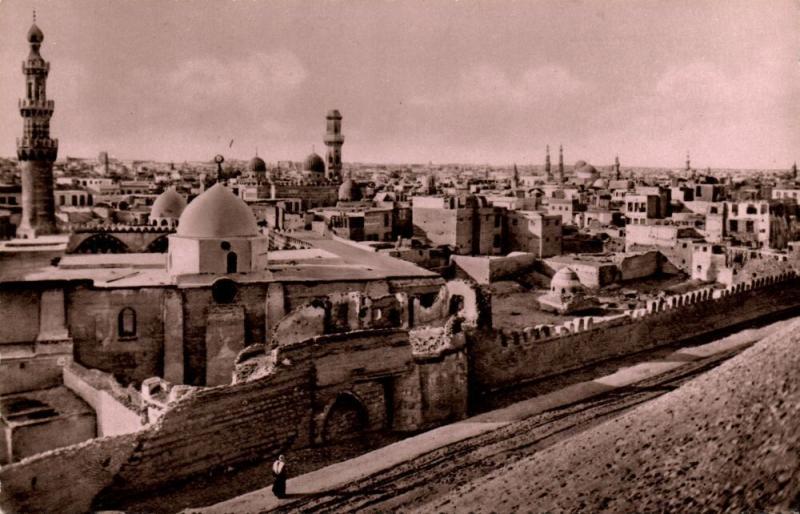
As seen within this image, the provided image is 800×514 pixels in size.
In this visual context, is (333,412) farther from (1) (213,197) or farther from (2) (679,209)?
(2) (679,209)

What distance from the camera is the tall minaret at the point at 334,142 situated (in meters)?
60.5

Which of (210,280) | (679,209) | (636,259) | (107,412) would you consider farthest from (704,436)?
(679,209)

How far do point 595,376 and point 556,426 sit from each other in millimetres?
5243

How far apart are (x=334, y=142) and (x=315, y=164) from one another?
8.03 ft

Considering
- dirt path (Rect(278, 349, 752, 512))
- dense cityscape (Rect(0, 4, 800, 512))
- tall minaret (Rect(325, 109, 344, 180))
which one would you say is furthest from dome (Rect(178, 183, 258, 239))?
tall minaret (Rect(325, 109, 344, 180))

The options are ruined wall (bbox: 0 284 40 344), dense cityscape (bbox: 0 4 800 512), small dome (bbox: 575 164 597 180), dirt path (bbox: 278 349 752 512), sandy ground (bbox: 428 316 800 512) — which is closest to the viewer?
sandy ground (bbox: 428 316 800 512)

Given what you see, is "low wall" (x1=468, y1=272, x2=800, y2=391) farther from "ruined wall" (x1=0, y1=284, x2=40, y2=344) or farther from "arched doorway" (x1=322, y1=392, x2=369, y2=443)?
"ruined wall" (x1=0, y1=284, x2=40, y2=344)

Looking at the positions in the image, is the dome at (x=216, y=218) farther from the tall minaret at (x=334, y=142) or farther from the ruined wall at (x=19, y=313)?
the tall minaret at (x=334, y=142)

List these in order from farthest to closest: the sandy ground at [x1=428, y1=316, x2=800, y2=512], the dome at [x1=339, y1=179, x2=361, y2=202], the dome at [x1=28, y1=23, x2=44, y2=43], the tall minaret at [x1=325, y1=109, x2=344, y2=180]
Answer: the tall minaret at [x1=325, y1=109, x2=344, y2=180], the dome at [x1=339, y1=179, x2=361, y2=202], the dome at [x1=28, y1=23, x2=44, y2=43], the sandy ground at [x1=428, y1=316, x2=800, y2=512]

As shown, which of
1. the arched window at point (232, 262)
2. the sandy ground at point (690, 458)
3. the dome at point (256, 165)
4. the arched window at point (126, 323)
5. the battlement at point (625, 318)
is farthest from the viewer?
the dome at point (256, 165)

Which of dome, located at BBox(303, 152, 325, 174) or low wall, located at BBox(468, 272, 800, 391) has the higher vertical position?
dome, located at BBox(303, 152, 325, 174)

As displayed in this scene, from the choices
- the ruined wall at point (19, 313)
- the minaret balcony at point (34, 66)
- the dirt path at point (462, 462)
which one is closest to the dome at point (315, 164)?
the minaret balcony at point (34, 66)

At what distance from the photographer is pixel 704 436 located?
6797 mm

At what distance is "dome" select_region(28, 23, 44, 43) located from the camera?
99.1 ft
